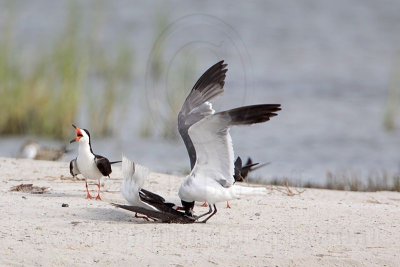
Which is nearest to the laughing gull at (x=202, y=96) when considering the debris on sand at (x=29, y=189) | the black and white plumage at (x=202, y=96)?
the black and white plumage at (x=202, y=96)

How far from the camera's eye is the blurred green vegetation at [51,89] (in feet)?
53.8

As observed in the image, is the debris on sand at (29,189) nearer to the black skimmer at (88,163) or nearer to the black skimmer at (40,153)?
the black skimmer at (88,163)

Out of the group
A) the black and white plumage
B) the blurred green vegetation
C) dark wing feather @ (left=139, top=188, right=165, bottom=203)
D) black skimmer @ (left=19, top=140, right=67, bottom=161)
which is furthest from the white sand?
the blurred green vegetation

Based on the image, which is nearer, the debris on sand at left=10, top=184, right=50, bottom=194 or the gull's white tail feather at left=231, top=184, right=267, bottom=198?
the gull's white tail feather at left=231, top=184, right=267, bottom=198

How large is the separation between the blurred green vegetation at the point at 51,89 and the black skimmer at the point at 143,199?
8.69m

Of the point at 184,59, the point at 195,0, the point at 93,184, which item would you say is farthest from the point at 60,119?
the point at 195,0

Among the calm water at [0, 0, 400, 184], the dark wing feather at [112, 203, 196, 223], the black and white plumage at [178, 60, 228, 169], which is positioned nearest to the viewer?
the dark wing feather at [112, 203, 196, 223]

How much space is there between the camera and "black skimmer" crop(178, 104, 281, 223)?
7223 millimetres

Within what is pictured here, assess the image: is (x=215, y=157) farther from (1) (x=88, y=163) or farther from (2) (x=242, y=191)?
(1) (x=88, y=163)

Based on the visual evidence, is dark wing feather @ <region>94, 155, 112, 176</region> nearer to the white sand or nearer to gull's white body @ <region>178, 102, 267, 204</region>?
the white sand

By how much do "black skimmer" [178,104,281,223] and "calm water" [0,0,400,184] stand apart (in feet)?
15.8

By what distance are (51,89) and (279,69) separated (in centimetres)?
807

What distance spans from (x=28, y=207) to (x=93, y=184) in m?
1.66

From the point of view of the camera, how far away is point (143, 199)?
7.78m
